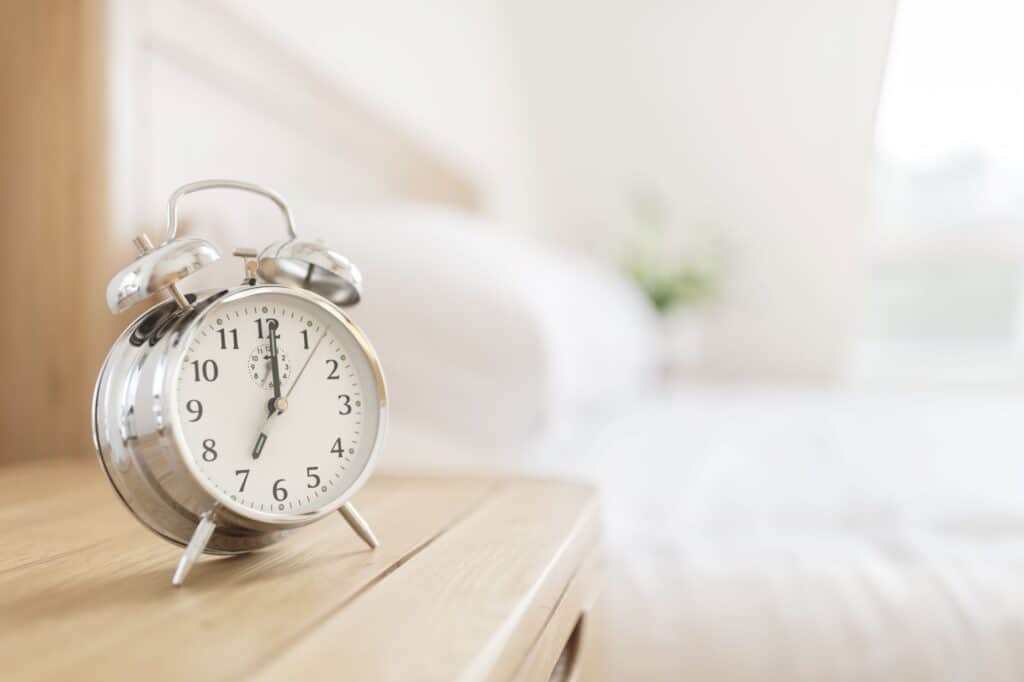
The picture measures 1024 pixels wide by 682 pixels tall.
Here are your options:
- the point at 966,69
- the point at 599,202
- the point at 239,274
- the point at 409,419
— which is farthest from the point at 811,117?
the point at 239,274

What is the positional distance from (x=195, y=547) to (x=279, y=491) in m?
0.05

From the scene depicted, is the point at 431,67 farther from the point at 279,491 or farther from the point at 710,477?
the point at 279,491

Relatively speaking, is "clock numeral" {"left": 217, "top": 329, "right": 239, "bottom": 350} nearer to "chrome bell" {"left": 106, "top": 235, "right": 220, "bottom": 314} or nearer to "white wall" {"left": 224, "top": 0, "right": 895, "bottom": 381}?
"chrome bell" {"left": 106, "top": 235, "right": 220, "bottom": 314}

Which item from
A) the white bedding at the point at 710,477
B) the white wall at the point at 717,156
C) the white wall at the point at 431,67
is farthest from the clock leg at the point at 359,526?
the white wall at the point at 717,156

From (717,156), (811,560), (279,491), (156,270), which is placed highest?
(717,156)

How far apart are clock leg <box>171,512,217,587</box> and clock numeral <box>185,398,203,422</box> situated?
0.05 m

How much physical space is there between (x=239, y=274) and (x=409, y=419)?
1.17 ft

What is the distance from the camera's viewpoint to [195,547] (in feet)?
1.58

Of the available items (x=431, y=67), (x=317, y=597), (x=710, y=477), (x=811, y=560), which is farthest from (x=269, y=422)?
(x=431, y=67)

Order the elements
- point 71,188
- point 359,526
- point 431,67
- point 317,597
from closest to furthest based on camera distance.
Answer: point 317,597
point 359,526
point 71,188
point 431,67

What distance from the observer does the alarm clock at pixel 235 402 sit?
18.9 inches

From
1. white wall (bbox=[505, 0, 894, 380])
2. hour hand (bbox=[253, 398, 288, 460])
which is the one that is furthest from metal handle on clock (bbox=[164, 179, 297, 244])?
white wall (bbox=[505, 0, 894, 380])

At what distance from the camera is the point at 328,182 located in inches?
61.9

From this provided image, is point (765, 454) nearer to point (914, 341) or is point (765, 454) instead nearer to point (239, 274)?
point (239, 274)
